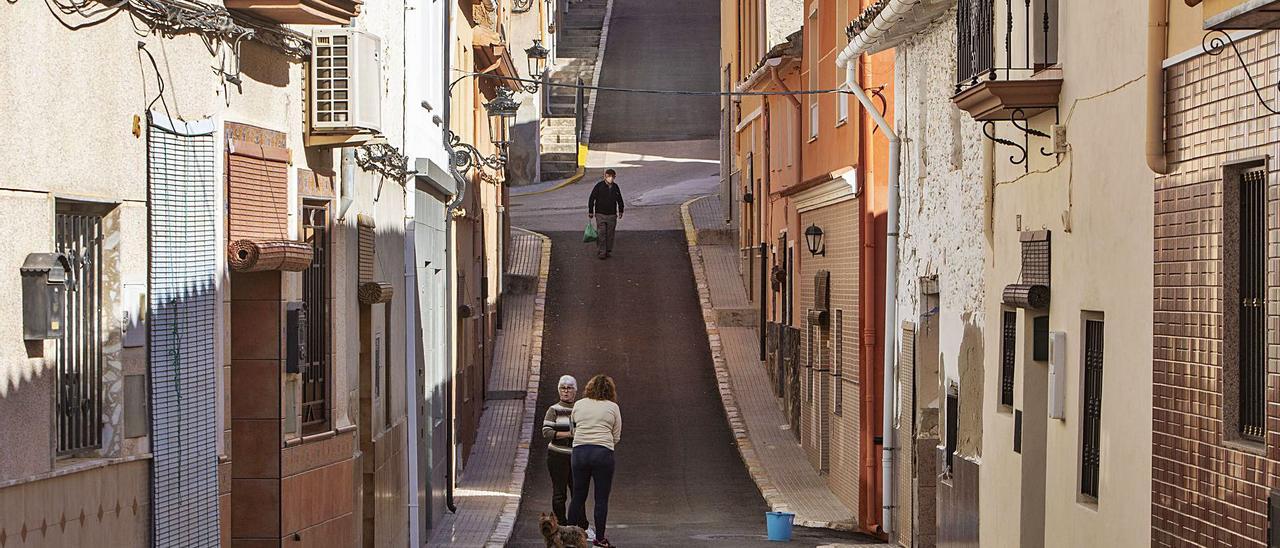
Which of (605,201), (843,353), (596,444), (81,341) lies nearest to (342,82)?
(81,341)

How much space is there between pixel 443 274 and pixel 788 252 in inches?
315

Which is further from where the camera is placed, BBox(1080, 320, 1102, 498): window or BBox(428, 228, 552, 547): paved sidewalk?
→ BBox(428, 228, 552, 547): paved sidewalk

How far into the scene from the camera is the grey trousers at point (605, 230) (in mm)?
37312

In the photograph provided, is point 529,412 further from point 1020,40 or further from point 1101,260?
point 1101,260

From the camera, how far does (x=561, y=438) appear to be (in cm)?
1719

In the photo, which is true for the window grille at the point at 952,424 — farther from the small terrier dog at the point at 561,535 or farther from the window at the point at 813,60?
the window at the point at 813,60

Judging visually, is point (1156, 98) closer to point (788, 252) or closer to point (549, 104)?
point (788, 252)

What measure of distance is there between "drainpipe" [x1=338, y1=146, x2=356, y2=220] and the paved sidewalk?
16.9ft

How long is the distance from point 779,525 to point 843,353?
13.9 ft

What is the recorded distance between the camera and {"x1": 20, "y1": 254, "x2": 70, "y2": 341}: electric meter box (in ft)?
25.3

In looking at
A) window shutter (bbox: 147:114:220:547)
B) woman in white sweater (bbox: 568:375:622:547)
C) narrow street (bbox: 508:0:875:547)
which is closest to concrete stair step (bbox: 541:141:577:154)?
narrow street (bbox: 508:0:875:547)

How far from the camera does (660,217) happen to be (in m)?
42.3

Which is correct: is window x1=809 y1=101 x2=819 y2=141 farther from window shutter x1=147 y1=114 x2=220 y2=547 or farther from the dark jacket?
window shutter x1=147 y1=114 x2=220 y2=547

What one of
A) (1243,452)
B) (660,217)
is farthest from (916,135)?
(660,217)
